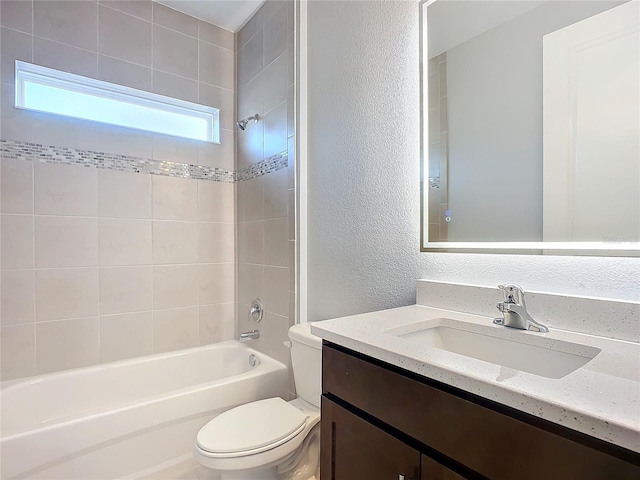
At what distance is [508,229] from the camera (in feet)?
3.81

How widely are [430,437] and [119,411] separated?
1.44 meters

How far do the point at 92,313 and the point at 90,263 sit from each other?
30 centimetres

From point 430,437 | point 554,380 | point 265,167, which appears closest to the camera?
point 554,380

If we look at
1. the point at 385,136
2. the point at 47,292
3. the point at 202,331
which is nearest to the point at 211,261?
the point at 202,331

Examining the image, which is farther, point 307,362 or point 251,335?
point 251,335

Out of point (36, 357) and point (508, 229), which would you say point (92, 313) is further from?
point (508, 229)

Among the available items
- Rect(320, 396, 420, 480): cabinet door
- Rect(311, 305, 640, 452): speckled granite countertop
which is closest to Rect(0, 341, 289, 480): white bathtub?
Rect(320, 396, 420, 480): cabinet door

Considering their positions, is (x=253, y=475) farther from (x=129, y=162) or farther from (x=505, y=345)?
(x=129, y=162)

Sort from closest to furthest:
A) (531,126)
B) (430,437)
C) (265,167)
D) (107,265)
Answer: (430,437)
(531,126)
(107,265)
(265,167)

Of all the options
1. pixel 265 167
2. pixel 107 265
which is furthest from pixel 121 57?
pixel 107 265

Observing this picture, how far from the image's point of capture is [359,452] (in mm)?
899

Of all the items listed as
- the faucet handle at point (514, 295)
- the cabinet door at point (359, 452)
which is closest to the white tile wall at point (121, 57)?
the cabinet door at point (359, 452)

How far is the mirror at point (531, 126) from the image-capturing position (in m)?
0.94

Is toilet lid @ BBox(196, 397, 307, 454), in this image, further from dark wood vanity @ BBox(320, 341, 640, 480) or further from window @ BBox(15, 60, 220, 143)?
window @ BBox(15, 60, 220, 143)
